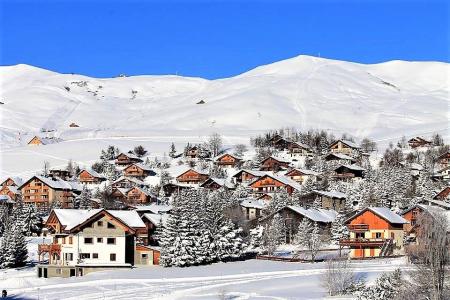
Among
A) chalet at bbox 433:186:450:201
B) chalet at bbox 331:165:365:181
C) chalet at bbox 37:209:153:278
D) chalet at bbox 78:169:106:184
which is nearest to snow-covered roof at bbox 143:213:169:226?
chalet at bbox 37:209:153:278

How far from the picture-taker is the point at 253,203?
285 feet

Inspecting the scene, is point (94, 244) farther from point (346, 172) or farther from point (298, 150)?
point (298, 150)

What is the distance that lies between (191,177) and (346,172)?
A: 67.9 ft

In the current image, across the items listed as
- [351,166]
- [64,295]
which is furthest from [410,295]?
[351,166]

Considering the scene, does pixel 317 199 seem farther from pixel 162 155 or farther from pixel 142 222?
pixel 162 155

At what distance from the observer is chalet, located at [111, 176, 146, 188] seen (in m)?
106

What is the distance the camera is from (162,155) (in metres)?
137

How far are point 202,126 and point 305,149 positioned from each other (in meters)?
68.4

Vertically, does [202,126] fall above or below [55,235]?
above

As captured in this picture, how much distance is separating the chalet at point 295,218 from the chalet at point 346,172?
28265 mm

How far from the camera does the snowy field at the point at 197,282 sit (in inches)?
1736

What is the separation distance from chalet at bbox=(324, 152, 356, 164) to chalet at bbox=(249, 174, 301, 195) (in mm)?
15720

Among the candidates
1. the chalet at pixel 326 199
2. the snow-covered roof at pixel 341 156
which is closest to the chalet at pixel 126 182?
the chalet at pixel 326 199

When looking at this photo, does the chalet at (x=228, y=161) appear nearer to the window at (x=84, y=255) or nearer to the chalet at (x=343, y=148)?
the chalet at (x=343, y=148)
